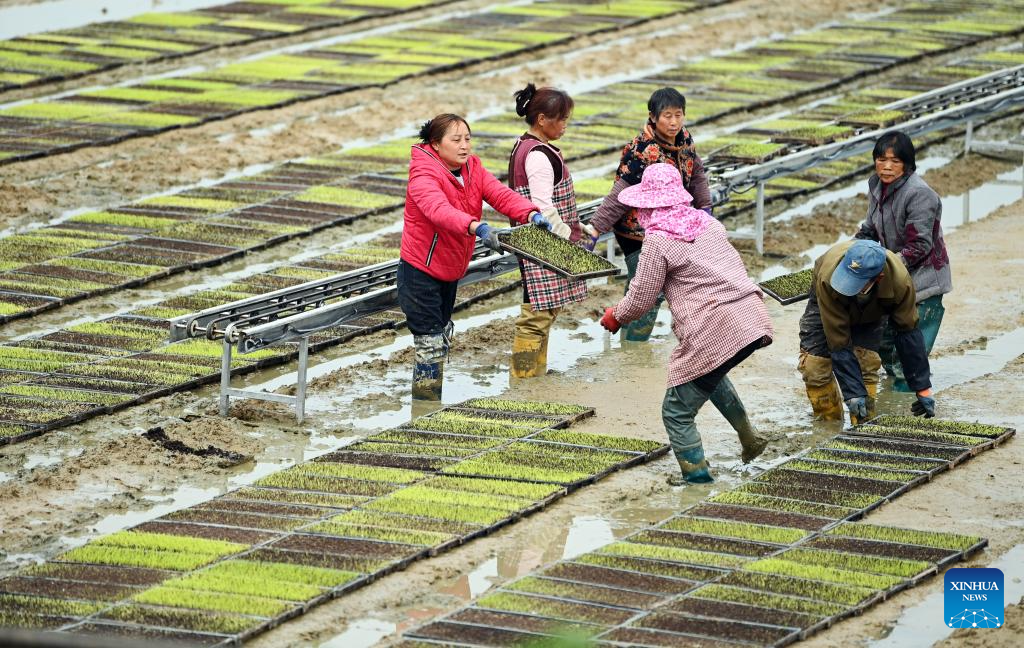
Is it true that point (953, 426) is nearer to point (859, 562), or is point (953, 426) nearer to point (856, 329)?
point (856, 329)

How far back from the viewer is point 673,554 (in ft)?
26.2

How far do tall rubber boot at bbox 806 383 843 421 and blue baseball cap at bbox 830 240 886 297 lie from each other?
2.94 feet

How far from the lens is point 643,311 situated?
890 cm

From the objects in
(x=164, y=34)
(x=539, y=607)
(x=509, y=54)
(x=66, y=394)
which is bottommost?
(x=539, y=607)

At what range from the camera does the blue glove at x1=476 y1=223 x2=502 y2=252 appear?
9812 millimetres

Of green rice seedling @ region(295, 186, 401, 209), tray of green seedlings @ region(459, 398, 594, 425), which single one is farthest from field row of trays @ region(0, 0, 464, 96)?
tray of green seedlings @ region(459, 398, 594, 425)

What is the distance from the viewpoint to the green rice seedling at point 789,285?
34.6 ft

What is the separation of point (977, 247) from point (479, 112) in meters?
7.00

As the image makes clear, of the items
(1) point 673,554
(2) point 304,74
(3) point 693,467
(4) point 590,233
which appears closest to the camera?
(1) point 673,554

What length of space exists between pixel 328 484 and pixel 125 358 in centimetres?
291

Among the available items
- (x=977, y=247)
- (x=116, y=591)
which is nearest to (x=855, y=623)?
(x=116, y=591)

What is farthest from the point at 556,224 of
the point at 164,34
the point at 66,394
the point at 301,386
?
the point at 164,34

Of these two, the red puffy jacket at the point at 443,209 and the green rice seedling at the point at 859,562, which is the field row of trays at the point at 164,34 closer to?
the red puffy jacket at the point at 443,209

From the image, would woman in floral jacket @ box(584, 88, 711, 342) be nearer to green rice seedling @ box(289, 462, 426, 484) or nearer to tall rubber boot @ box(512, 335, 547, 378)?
tall rubber boot @ box(512, 335, 547, 378)
